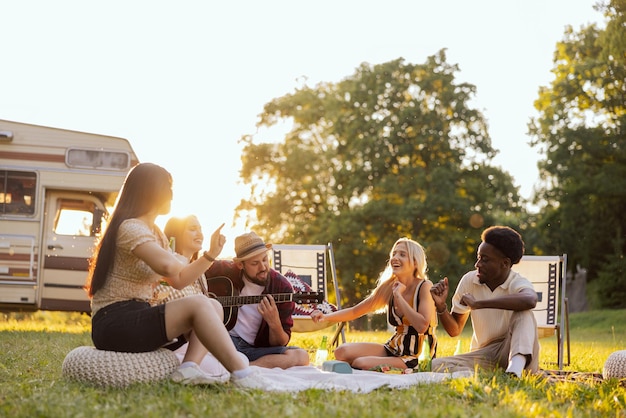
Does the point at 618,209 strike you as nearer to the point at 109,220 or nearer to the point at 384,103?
the point at 384,103

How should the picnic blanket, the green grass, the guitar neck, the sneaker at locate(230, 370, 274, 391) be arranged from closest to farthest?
1. the green grass
2. the sneaker at locate(230, 370, 274, 391)
3. the picnic blanket
4. the guitar neck

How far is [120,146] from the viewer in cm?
1109

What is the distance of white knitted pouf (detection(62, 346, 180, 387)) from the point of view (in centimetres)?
429

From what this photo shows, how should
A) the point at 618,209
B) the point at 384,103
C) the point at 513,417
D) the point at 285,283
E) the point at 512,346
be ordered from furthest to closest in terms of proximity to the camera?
the point at 618,209
the point at 384,103
the point at 285,283
the point at 512,346
the point at 513,417

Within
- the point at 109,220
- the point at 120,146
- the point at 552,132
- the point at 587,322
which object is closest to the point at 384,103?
the point at 552,132

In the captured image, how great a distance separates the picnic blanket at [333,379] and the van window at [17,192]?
6509mm

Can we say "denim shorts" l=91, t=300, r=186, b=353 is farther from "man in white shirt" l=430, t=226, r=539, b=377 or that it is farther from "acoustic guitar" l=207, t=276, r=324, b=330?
"man in white shirt" l=430, t=226, r=539, b=377

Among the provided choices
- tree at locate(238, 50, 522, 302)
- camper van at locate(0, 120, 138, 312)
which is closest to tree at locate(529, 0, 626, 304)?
tree at locate(238, 50, 522, 302)

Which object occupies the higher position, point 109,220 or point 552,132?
point 552,132

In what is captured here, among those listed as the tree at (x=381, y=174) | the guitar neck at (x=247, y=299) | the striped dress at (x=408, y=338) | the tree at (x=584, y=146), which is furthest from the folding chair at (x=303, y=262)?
the tree at (x=584, y=146)

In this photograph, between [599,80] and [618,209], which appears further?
[618,209]

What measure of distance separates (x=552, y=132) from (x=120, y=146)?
1587cm

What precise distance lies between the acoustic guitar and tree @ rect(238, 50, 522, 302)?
1537cm

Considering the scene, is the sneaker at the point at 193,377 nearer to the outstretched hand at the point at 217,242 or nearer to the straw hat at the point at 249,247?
the outstretched hand at the point at 217,242
